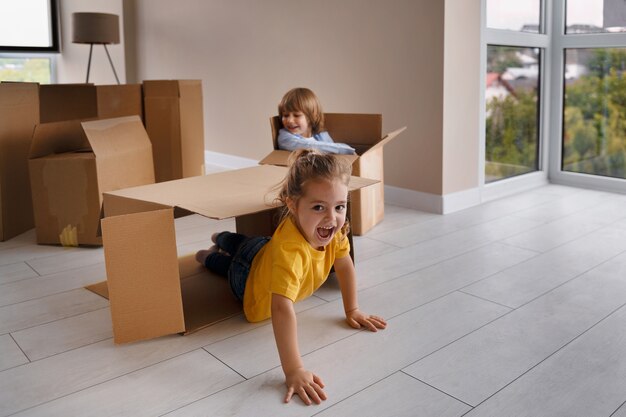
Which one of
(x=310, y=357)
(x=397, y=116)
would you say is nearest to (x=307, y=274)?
(x=310, y=357)

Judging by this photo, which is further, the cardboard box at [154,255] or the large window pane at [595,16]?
the large window pane at [595,16]

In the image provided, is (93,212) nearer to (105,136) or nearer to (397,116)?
(105,136)

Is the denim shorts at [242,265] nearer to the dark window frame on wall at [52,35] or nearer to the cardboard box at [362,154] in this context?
the cardboard box at [362,154]

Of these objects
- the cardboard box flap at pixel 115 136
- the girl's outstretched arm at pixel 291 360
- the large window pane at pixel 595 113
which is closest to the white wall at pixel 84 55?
the cardboard box flap at pixel 115 136

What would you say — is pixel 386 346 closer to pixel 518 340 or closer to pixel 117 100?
pixel 518 340

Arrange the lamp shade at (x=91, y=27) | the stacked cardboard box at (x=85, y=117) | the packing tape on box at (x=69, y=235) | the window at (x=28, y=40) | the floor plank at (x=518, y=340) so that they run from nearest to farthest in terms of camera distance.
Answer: the floor plank at (x=518, y=340) → the packing tape on box at (x=69, y=235) → the stacked cardboard box at (x=85, y=117) → the lamp shade at (x=91, y=27) → the window at (x=28, y=40)

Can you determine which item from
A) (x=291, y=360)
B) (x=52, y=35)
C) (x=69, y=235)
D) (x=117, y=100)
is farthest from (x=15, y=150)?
(x=52, y=35)

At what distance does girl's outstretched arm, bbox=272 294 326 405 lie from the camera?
1275mm

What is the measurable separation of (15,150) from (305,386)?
6.00 feet

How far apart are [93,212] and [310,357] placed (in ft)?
4.22

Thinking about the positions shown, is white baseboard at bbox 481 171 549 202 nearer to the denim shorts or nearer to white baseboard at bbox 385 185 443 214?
white baseboard at bbox 385 185 443 214

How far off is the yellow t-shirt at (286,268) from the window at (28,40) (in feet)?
14.6

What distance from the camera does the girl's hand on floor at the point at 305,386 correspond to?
1.26 m

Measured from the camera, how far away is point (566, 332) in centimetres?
157
